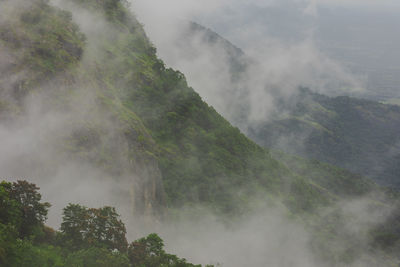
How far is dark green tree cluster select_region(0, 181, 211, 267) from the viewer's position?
24266 mm

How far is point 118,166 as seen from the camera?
43.6 meters

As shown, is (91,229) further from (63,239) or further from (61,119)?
(61,119)

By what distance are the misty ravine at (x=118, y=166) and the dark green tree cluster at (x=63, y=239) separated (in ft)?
0.37

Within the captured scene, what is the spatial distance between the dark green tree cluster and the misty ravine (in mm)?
113

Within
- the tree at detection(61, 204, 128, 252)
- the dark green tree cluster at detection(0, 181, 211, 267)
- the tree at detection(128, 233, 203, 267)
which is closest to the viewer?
the dark green tree cluster at detection(0, 181, 211, 267)

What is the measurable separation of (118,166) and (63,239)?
15082 millimetres

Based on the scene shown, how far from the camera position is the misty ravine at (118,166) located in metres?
30.5

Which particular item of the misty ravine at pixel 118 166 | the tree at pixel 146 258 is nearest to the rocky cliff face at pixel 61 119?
the misty ravine at pixel 118 166

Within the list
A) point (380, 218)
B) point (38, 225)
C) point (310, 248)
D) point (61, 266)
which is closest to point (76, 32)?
point (38, 225)

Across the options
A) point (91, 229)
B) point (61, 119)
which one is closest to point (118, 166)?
point (61, 119)

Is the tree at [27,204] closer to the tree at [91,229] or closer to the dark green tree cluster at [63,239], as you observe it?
the dark green tree cluster at [63,239]

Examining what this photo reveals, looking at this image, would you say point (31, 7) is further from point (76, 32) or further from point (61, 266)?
point (61, 266)

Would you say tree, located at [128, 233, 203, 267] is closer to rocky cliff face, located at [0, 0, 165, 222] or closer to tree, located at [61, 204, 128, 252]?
tree, located at [61, 204, 128, 252]

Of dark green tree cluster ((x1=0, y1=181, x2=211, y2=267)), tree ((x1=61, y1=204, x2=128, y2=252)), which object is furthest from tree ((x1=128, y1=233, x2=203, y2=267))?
tree ((x1=61, y1=204, x2=128, y2=252))
